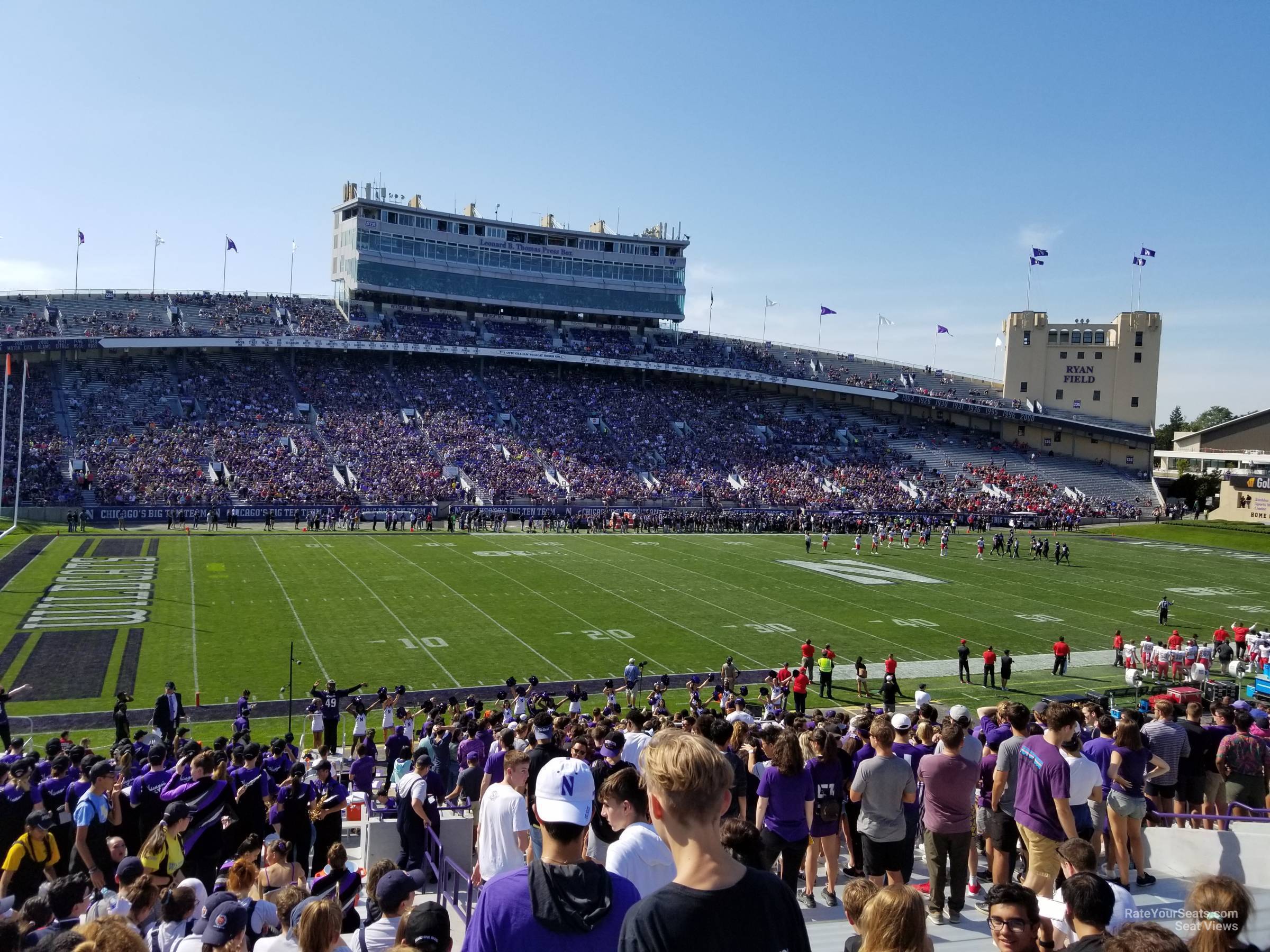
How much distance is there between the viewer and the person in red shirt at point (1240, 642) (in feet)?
84.0

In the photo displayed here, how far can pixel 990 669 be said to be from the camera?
22516 millimetres

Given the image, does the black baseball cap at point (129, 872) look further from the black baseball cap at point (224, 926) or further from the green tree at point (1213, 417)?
the green tree at point (1213, 417)

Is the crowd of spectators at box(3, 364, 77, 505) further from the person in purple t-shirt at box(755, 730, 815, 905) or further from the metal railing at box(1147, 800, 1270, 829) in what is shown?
A: the metal railing at box(1147, 800, 1270, 829)

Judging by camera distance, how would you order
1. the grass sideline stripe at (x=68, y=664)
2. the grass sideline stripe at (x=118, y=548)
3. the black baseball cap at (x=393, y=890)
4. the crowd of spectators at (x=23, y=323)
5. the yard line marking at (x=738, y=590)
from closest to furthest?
the black baseball cap at (x=393, y=890), the grass sideline stripe at (x=68, y=664), the yard line marking at (x=738, y=590), the grass sideline stripe at (x=118, y=548), the crowd of spectators at (x=23, y=323)

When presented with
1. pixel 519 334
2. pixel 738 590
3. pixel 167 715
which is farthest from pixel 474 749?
pixel 519 334

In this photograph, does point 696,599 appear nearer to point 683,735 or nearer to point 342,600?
point 342,600

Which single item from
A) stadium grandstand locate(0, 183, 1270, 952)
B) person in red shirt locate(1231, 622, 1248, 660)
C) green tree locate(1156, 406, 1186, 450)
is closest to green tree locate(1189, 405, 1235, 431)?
green tree locate(1156, 406, 1186, 450)

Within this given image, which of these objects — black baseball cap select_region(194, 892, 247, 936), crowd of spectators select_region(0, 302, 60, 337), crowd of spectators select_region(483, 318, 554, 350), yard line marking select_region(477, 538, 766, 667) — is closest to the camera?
black baseball cap select_region(194, 892, 247, 936)

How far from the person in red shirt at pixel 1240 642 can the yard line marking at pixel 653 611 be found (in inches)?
501

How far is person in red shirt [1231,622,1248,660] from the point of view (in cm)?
2561

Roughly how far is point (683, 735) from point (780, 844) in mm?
4084

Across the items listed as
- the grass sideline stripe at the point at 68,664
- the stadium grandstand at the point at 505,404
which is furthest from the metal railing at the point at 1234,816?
the stadium grandstand at the point at 505,404

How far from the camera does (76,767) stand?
31.1 ft

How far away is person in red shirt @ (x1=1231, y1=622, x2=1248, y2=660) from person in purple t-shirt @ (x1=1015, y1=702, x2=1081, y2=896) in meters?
22.4
